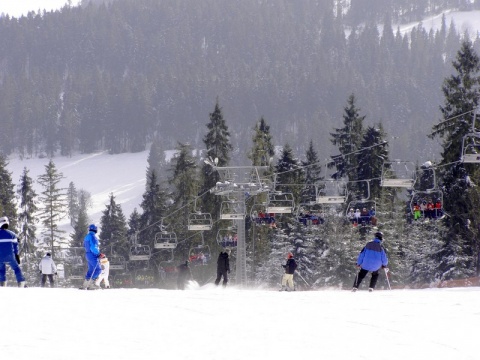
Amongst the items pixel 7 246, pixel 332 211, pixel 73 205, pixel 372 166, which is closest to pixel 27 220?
pixel 332 211

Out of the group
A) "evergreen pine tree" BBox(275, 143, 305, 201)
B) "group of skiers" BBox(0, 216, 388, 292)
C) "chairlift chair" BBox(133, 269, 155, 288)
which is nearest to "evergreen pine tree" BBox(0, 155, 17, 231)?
"chairlift chair" BBox(133, 269, 155, 288)

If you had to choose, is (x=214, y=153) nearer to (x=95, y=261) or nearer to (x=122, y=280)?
(x=122, y=280)

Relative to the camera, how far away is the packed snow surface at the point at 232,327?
11.2m

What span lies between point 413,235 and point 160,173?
10760 cm

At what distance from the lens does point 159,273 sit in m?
66.5

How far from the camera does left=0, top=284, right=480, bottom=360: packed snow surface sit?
1119 cm

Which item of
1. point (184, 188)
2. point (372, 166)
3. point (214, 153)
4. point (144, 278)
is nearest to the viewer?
point (372, 166)

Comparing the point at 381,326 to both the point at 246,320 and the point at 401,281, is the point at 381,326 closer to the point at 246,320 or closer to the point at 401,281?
the point at 246,320

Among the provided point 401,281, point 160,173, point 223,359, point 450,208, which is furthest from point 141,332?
point 160,173

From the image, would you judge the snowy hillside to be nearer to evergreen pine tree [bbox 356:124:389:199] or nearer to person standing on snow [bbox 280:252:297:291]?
evergreen pine tree [bbox 356:124:389:199]

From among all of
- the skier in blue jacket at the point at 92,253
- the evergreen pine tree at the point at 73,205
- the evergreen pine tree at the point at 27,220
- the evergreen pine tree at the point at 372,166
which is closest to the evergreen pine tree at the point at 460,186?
the evergreen pine tree at the point at 372,166

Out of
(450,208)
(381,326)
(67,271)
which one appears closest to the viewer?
(381,326)

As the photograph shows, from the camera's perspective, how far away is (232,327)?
13266 mm

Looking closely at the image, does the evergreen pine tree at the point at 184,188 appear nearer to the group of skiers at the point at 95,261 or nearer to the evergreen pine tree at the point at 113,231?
the evergreen pine tree at the point at 113,231
